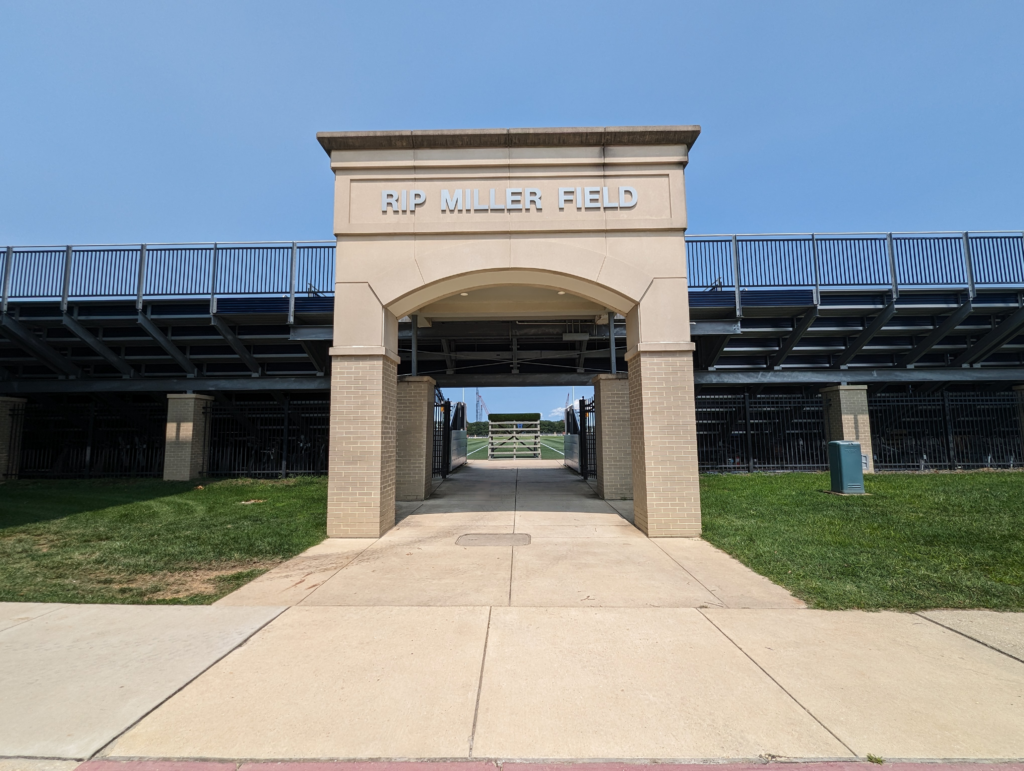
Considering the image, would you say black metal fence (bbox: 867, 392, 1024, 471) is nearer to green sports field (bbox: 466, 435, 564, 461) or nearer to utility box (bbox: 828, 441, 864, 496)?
utility box (bbox: 828, 441, 864, 496)

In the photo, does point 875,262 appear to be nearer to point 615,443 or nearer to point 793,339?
point 793,339

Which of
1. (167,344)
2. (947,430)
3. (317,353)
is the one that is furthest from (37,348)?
(947,430)

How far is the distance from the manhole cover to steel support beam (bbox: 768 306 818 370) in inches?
446

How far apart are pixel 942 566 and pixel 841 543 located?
1.26 m

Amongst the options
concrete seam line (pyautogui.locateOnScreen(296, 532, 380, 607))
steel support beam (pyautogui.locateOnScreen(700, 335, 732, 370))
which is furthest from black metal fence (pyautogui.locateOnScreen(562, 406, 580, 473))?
concrete seam line (pyautogui.locateOnScreen(296, 532, 380, 607))

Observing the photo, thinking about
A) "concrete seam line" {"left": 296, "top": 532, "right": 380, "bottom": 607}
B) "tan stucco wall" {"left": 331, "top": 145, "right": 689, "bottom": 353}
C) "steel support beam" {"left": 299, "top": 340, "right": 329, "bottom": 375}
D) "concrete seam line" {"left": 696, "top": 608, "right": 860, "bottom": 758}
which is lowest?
"concrete seam line" {"left": 696, "top": 608, "right": 860, "bottom": 758}

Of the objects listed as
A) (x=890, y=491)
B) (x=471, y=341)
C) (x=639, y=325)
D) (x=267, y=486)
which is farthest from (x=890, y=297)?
(x=267, y=486)

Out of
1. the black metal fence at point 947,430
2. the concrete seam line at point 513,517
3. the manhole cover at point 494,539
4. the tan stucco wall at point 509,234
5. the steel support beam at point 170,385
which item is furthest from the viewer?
the black metal fence at point 947,430

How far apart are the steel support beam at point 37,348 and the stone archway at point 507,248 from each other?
1225 centimetres

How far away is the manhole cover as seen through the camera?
793 centimetres

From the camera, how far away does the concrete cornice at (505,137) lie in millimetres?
8961

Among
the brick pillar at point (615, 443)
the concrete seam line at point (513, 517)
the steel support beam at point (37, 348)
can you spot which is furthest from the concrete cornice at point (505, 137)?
the steel support beam at point (37, 348)

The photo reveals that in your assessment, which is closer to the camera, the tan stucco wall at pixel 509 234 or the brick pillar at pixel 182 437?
the tan stucco wall at pixel 509 234

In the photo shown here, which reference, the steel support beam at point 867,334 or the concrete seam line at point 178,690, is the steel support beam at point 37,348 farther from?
the steel support beam at point 867,334
